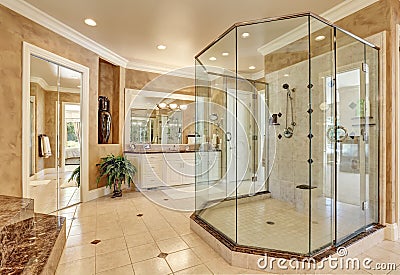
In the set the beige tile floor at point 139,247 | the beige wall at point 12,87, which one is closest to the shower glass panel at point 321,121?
the beige tile floor at point 139,247

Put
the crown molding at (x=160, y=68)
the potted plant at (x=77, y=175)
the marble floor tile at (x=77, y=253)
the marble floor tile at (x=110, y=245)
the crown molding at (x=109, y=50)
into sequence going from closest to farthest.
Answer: the marble floor tile at (x=77, y=253)
the marble floor tile at (x=110, y=245)
the crown molding at (x=109, y=50)
the potted plant at (x=77, y=175)
the crown molding at (x=160, y=68)

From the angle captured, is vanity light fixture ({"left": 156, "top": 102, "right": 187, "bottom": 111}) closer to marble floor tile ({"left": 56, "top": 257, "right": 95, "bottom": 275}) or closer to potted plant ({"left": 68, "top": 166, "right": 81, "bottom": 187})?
potted plant ({"left": 68, "top": 166, "right": 81, "bottom": 187})

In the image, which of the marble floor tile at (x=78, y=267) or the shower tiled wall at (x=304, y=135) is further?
the shower tiled wall at (x=304, y=135)

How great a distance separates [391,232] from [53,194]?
4778 mm

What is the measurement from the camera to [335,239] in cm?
232

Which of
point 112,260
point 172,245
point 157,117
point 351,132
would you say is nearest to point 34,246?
point 112,260

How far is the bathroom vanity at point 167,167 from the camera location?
494 cm

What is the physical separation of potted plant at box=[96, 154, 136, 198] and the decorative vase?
0.47 meters

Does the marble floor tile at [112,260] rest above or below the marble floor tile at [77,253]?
below

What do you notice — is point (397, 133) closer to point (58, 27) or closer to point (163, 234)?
point (163, 234)

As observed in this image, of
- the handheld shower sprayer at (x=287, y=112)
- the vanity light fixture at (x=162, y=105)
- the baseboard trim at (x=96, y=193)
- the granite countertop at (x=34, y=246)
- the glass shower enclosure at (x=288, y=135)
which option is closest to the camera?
the granite countertop at (x=34, y=246)

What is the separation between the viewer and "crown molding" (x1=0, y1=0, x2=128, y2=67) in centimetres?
285

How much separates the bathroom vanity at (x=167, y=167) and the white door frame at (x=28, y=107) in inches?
43.8

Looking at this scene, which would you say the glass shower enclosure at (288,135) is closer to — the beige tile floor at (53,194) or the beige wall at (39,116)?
the beige tile floor at (53,194)
